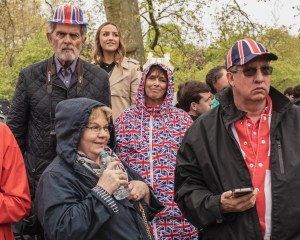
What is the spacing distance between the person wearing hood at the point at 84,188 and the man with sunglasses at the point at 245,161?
0.40 m

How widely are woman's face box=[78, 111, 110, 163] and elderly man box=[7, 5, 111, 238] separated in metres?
0.67

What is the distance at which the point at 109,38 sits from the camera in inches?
224

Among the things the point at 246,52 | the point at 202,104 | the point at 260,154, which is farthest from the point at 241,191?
the point at 202,104

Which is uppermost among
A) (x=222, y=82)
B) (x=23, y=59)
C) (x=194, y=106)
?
(x=23, y=59)

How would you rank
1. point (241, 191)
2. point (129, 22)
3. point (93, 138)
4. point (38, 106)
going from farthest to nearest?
point (129, 22), point (38, 106), point (93, 138), point (241, 191)

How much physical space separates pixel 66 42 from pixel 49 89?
413 millimetres

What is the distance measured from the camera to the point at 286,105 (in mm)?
3301

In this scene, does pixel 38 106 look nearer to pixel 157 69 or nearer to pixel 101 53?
pixel 157 69

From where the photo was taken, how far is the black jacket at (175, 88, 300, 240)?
121 inches

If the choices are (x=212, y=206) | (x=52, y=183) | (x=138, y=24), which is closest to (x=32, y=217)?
(x=52, y=183)

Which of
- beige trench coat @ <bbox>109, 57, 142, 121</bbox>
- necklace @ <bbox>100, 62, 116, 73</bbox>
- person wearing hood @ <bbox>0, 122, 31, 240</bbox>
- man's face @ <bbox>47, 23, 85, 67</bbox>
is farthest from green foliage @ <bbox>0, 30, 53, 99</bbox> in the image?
person wearing hood @ <bbox>0, 122, 31, 240</bbox>

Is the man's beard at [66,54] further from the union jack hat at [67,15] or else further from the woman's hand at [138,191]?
the woman's hand at [138,191]

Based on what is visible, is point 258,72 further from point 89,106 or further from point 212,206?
point 89,106

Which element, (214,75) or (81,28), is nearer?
(81,28)
